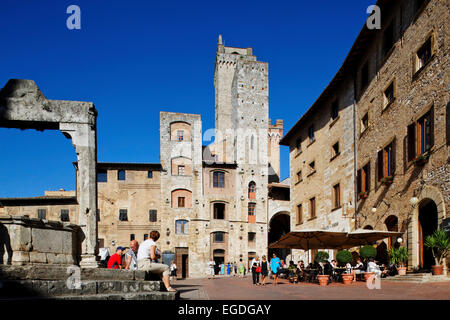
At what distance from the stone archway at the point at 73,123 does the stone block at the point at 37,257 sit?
1.13 m

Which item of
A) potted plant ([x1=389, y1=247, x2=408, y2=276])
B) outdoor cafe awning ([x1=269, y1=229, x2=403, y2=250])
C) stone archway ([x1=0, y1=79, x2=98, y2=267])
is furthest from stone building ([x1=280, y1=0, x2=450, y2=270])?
stone archway ([x1=0, y1=79, x2=98, y2=267])

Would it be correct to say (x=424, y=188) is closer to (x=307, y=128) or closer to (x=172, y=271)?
(x=307, y=128)

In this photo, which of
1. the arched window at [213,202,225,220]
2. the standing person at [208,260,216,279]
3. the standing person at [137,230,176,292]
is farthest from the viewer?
the arched window at [213,202,225,220]

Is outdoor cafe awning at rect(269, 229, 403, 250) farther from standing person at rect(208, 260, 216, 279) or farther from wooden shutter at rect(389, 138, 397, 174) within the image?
standing person at rect(208, 260, 216, 279)

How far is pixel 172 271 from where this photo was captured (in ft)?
97.7

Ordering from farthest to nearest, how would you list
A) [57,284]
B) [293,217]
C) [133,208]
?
[133,208] → [293,217] → [57,284]

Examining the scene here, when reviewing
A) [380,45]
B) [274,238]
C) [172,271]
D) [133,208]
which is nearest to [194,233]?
[133,208]

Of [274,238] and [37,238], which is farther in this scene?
[274,238]

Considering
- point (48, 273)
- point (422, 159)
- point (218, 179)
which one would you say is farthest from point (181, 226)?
point (48, 273)

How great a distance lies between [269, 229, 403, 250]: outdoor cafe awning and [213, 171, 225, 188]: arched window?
837 inches

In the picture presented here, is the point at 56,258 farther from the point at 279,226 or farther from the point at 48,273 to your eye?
the point at 279,226

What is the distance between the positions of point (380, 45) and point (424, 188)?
7.93m

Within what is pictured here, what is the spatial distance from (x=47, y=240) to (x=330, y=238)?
1230 centimetres

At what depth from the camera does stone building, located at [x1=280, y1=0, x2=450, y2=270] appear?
13734 millimetres
